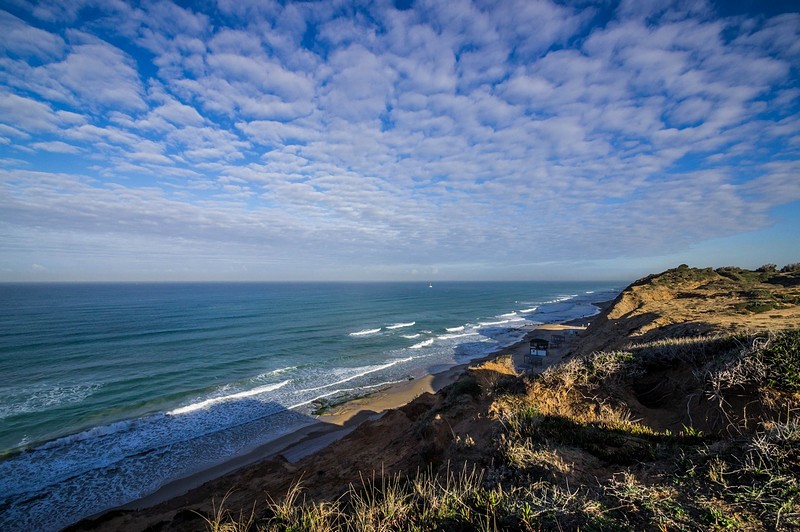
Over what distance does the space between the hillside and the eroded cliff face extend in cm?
361

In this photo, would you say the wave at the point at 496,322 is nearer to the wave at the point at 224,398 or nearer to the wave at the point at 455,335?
the wave at the point at 455,335

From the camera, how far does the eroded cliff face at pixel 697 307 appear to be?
1554 centimetres

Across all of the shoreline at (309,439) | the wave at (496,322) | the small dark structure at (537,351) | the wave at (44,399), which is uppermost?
the small dark structure at (537,351)

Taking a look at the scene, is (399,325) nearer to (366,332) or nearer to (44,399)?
(366,332)

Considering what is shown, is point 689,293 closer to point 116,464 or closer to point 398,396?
point 398,396

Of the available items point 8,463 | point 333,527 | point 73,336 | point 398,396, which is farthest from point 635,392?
point 73,336

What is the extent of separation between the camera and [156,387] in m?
24.0

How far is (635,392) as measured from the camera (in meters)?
8.66

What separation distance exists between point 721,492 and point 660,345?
284 inches

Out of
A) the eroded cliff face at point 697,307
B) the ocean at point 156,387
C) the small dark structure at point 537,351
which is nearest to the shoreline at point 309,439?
the ocean at point 156,387

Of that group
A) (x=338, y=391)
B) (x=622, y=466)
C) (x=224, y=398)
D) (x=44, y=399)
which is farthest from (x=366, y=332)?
(x=622, y=466)

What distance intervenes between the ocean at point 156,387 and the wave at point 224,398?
8 centimetres

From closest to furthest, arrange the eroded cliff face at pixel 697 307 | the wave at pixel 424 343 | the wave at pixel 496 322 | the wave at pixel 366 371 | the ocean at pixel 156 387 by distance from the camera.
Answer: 1. the ocean at pixel 156 387
2. the eroded cliff face at pixel 697 307
3. the wave at pixel 366 371
4. the wave at pixel 424 343
5. the wave at pixel 496 322

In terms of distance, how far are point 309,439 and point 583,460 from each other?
1592 centimetres
